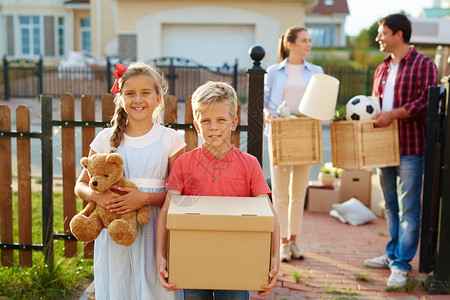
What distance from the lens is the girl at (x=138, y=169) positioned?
265 cm

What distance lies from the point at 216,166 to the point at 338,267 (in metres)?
2.41

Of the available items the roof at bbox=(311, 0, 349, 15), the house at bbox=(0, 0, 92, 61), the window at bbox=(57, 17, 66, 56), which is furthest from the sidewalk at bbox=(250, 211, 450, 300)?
the roof at bbox=(311, 0, 349, 15)

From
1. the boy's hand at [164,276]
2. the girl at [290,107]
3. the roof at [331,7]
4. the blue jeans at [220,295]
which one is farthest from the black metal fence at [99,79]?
the roof at [331,7]

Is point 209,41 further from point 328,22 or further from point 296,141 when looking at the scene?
point 328,22

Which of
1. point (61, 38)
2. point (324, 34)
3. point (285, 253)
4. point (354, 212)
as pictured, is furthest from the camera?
point (324, 34)

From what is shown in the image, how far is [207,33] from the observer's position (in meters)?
20.5

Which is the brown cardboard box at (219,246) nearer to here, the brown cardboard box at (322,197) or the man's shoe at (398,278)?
the man's shoe at (398,278)

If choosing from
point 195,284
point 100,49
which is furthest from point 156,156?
point 100,49

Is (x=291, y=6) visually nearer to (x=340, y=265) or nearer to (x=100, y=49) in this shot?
(x=100, y=49)

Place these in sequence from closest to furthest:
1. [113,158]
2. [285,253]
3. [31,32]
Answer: [113,158]
[285,253]
[31,32]

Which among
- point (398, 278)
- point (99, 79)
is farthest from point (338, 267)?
point (99, 79)

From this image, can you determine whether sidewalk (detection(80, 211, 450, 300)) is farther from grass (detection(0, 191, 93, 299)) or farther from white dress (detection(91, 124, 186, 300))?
white dress (detection(91, 124, 186, 300))

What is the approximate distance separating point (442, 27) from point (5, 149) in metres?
7.02

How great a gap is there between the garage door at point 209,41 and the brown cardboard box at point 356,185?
572 inches
